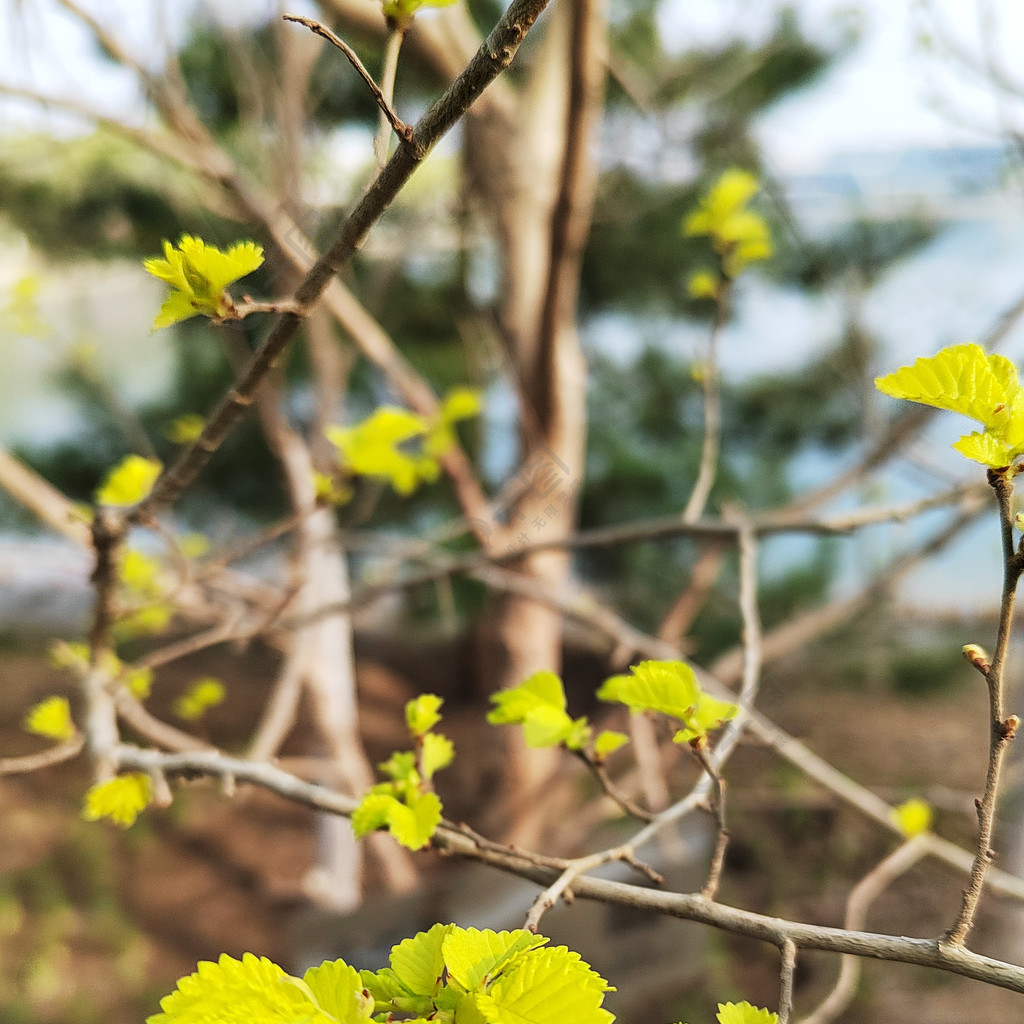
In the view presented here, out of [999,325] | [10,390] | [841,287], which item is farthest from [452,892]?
[10,390]

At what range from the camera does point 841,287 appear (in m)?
2.05

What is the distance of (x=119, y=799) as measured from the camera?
377 millimetres

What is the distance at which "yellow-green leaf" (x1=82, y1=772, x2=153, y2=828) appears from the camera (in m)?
0.37

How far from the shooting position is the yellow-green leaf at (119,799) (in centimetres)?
37

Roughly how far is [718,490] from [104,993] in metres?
2.07

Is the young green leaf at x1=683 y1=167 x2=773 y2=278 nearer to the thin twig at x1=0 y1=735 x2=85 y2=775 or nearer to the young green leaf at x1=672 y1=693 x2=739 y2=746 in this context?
the young green leaf at x1=672 y1=693 x2=739 y2=746

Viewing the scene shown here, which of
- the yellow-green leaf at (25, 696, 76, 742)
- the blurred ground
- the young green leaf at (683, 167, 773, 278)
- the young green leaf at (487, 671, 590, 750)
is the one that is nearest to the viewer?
the young green leaf at (487, 671, 590, 750)

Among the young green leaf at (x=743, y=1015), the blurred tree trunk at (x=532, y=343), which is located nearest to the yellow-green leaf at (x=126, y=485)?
the young green leaf at (x=743, y=1015)

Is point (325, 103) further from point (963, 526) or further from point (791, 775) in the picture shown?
point (791, 775)

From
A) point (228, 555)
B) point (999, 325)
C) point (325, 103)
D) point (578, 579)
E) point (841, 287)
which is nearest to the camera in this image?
point (228, 555)

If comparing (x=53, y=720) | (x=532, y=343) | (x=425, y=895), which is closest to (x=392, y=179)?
(x=53, y=720)

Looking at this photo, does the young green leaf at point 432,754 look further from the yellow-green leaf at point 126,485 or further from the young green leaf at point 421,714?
the yellow-green leaf at point 126,485

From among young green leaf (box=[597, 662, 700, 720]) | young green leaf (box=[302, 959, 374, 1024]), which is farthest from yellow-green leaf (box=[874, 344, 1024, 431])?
young green leaf (box=[302, 959, 374, 1024])

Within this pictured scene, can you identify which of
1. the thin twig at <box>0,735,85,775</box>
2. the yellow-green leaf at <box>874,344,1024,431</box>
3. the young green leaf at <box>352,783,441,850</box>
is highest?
the thin twig at <box>0,735,85,775</box>
